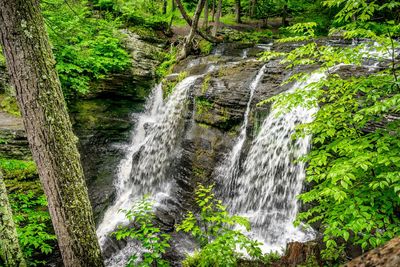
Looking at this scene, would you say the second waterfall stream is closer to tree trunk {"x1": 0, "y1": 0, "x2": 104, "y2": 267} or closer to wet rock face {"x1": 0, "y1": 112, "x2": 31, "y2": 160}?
tree trunk {"x1": 0, "y1": 0, "x2": 104, "y2": 267}

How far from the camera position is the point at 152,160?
10766mm

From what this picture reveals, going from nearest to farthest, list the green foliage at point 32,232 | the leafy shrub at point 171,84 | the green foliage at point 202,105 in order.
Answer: the green foliage at point 32,232 → the green foliage at point 202,105 → the leafy shrub at point 171,84

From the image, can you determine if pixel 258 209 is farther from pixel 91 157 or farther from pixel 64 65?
pixel 64 65

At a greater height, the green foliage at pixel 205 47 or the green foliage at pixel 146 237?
the green foliage at pixel 205 47

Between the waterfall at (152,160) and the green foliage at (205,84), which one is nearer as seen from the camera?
the waterfall at (152,160)

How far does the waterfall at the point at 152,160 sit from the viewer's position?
991 centimetres

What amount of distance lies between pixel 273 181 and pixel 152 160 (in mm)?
4926

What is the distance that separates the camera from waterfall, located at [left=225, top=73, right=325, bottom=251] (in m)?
6.95

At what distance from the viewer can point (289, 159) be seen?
7520mm

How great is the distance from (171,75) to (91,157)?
16.6 ft

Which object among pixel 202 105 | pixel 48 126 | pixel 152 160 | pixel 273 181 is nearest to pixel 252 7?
pixel 202 105

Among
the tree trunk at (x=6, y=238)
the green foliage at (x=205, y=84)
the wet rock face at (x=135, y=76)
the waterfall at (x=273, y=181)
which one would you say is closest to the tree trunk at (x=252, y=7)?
the wet rock face at (x=135, y=76)

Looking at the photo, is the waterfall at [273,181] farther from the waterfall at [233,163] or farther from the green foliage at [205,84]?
the green foliage at [205,84]

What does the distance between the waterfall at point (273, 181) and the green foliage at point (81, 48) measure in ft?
22.5
